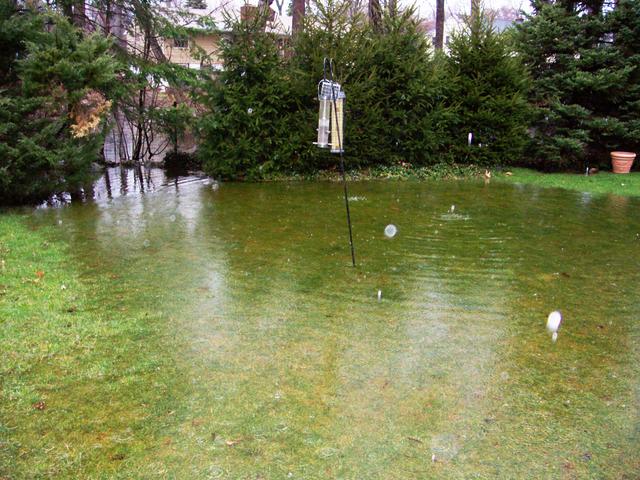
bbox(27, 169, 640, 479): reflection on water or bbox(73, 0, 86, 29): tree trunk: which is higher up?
bbox(73, 0, 86, 29): tree trunk

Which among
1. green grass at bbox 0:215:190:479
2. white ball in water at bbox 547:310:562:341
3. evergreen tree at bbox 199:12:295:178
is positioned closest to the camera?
green grass at bbox 0:215:190:479

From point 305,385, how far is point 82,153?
19.6ft

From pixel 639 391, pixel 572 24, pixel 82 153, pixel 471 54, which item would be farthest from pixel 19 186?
pixel 572 24

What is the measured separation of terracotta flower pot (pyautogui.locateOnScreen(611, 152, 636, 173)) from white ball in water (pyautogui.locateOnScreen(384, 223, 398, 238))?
7530 millimetres

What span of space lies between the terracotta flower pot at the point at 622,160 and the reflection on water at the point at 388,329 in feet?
16.1

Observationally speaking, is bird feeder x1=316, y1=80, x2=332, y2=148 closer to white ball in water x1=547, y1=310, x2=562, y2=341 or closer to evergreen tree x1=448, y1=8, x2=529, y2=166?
white ball in water x1=547, y1=310, x2=562, y2=341

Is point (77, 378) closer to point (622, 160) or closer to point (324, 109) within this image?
point (324, 109)

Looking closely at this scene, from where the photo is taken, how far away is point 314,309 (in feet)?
13.9

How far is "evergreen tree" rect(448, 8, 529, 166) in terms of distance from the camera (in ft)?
36.8

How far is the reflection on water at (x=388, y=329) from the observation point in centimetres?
260

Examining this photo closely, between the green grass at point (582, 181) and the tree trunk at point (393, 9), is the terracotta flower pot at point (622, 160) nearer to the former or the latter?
the green grass at point (582, 181)

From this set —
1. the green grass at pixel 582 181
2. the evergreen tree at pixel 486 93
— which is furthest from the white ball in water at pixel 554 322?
the evergreen tree at pixel 486 93

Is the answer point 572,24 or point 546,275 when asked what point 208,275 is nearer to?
point 546,275

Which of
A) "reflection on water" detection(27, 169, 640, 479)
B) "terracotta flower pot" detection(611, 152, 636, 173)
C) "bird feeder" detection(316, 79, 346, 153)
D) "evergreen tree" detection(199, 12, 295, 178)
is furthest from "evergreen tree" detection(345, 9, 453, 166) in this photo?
"bird feeder" detection(316, 79, 346, 153)
